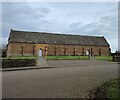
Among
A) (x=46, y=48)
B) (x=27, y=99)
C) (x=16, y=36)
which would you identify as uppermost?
(x=16, y=36)

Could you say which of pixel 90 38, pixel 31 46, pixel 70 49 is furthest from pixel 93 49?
pixel 31 46

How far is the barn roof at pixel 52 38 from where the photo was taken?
5493 cm

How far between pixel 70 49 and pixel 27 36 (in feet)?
50.0

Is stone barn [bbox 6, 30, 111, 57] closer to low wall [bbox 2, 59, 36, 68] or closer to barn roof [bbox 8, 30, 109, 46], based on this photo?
barn roof [bbox 8, 30, 109, 46]

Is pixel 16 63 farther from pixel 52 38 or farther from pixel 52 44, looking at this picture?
pixel 52 38

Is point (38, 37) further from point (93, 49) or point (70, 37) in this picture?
point (93, 49)

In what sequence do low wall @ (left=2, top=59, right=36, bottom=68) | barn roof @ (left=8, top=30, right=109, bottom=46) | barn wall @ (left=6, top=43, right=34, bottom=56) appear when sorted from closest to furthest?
1. low wall @ (left=2, top=59, right=36, bottom=68)
2. barn wall @ (left=6, top=43, right=34, bottom=56)
3. barn roof @ (left=8, top=30, right=109, bottom=46)

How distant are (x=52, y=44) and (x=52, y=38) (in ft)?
9.03

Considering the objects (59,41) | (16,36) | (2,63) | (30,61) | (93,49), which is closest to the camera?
(2,63)

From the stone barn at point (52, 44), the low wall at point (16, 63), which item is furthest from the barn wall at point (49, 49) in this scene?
the low wall at point (16, 63)

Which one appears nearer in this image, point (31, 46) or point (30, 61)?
point (30, 61)

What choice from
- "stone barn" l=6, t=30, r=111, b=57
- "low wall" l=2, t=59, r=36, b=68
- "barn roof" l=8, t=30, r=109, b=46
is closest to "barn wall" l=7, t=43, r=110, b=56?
"stone barn" l=6, t=30, r=111, b=57

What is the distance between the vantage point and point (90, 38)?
6700 cm

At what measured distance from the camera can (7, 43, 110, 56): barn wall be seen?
53.3 metres
